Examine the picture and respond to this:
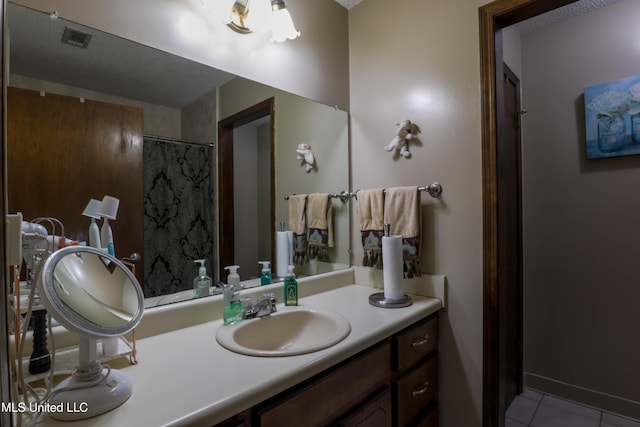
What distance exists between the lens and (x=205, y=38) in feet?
4.01

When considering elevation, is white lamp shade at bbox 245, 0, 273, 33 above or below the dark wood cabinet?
above

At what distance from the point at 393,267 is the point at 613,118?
1648 mm

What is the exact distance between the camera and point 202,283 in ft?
4.05

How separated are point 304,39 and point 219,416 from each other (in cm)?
159

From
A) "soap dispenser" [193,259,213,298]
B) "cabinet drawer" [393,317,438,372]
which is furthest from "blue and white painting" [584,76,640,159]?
"soap dispenser" [193,259,213,298]

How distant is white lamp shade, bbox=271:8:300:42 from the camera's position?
139 cm

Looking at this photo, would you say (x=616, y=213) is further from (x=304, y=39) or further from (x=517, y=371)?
(x=304, y=39)

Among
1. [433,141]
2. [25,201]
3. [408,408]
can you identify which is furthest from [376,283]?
[25,201]

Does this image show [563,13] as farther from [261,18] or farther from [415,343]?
[415,343]

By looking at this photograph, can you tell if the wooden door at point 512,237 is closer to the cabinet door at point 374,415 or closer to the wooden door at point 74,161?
the cabinet door at point 374,415

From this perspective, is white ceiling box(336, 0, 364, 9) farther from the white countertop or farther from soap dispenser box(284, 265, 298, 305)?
the white countertop

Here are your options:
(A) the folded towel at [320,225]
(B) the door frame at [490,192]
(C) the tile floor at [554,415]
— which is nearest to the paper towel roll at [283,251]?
(A) the folded towel at [320,225]

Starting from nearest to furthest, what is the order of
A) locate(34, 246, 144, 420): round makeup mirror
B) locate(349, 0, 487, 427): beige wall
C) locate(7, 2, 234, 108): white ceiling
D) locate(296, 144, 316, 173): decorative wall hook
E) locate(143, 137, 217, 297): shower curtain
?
1. locate(34, 246, 144, 420): round makeup mirror
2. locate(7, 2, 234, 108): white ceiling
3. locate(143, 137, 217, 297): shower curtain
4. locate(349, 0, 487, 427): beige wall
5. locate(296, 144, 316, 173): decorative wall hook

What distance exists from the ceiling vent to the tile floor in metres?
2.61
